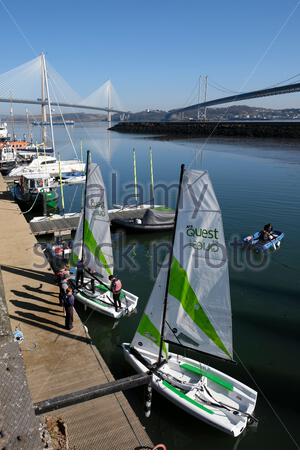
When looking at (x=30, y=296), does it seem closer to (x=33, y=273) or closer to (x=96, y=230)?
(x=33, y=273)

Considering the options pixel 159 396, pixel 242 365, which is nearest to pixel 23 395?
pixel 159 396

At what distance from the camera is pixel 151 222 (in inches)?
1203

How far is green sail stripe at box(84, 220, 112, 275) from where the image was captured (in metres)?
17.3

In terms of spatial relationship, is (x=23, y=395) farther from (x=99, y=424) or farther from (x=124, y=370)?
(x=124, y=370)

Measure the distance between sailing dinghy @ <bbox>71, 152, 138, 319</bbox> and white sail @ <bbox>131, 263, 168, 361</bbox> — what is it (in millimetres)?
4073

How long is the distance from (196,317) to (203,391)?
99.9 inches

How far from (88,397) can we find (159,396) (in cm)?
665

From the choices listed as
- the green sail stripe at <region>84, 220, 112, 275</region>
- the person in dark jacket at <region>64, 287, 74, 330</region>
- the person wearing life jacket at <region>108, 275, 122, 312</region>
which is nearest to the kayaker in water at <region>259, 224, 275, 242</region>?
the green sail stripe at <region>84, 220, 112, 275</region>

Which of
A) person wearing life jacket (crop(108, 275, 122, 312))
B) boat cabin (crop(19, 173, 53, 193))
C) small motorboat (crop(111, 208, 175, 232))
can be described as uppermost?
boat cabin (crop(19, 173, 53, 193))

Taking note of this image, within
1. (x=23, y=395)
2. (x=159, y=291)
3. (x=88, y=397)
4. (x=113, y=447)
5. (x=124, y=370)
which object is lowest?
(x=124, y=370)

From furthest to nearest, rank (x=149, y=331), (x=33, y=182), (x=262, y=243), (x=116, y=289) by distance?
(x=33, y=182) → (x=262, y=243) → (x=116, y=289) → (x=149, y=331)

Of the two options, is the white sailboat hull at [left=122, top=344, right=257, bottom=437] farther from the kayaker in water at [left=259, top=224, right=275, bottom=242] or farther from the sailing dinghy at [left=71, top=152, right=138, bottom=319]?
the kayaker in water at [left=259, top=224, right=275, bottom=242]

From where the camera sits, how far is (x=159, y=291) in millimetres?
11562

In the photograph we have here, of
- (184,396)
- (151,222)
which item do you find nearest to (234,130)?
(151,222)
